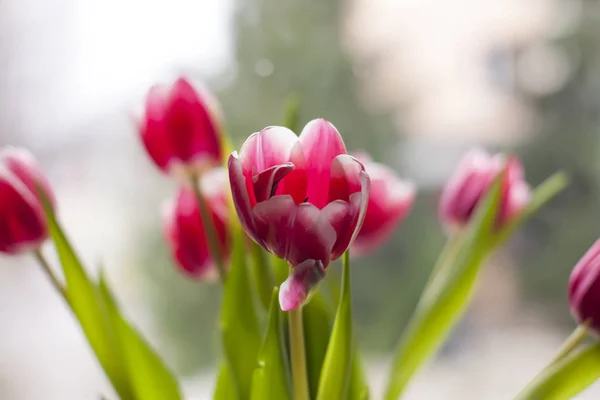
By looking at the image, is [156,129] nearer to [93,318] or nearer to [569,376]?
[93,318]

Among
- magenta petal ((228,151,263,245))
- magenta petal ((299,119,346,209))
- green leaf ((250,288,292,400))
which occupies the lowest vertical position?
green leaf ((250,288,292,400))

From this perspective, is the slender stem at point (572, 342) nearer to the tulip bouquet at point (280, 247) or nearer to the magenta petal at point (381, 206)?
the tulip bouquet at point (280, 247)

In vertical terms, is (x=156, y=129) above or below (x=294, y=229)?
above

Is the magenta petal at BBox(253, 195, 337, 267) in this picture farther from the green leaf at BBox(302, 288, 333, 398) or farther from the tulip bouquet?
the green leaf at BBox(302, 288, 333, 398)

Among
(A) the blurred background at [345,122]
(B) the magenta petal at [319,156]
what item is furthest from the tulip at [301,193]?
(A) the blurred background at [345,122]

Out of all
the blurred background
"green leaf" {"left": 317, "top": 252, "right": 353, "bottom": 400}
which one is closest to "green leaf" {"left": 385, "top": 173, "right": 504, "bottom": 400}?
"green leaf" {"left": 317, "top": 252, "right": 353, "bottom": 400}

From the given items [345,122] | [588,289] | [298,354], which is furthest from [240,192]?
[345,122]

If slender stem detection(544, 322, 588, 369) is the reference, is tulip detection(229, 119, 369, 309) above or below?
above
